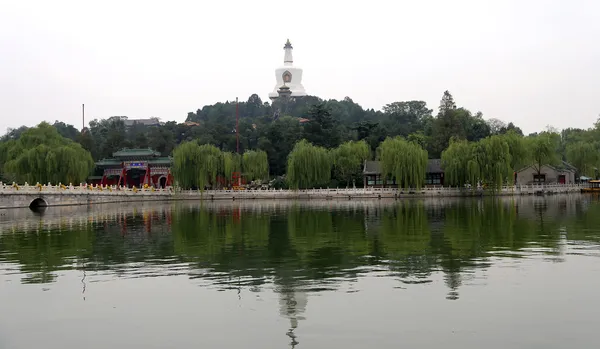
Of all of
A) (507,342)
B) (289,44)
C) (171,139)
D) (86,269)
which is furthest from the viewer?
(289,44)

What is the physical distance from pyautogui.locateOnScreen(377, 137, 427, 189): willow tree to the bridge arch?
27379mm

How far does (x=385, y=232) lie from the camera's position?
22.2 m

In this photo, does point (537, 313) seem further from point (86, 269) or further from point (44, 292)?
point (86, 269)

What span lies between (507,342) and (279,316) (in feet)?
11.3

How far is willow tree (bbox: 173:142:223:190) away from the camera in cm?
5778

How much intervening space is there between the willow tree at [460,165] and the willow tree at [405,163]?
225 centimetres

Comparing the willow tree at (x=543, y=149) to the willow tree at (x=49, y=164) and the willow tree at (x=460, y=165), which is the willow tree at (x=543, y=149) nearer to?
the willow tree at (x=460, y=165)

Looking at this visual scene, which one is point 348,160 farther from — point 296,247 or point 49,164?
point 296,247

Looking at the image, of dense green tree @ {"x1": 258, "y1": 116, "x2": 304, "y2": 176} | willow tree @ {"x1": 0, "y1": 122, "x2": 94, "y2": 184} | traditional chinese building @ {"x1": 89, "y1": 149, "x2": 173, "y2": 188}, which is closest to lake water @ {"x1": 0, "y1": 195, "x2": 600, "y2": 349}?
willow tree @ {"x1": 0, "y1": 122, "x2": 94, "y2": 184}

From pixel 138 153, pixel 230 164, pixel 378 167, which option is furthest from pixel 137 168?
pixel 378 167

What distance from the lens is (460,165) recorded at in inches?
2068

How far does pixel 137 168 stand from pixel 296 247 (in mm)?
58094

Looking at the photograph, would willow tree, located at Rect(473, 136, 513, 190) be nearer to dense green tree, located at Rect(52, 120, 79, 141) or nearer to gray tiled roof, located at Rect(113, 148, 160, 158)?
gray tiled roof, located at Rect(113, 148, 160, 158)

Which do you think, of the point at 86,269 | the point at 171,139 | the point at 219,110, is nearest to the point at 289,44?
the point at 219,110
